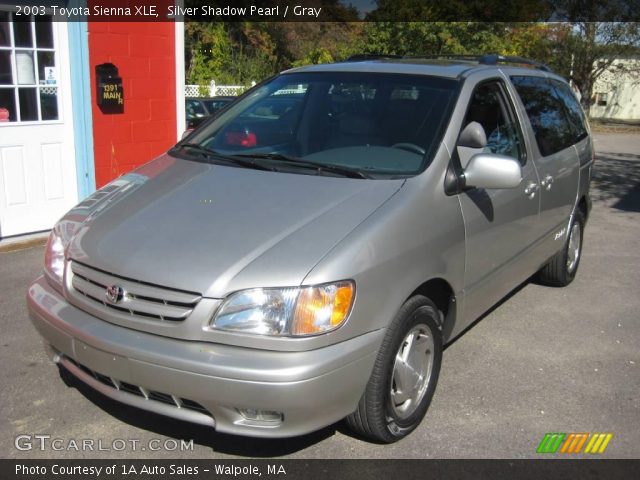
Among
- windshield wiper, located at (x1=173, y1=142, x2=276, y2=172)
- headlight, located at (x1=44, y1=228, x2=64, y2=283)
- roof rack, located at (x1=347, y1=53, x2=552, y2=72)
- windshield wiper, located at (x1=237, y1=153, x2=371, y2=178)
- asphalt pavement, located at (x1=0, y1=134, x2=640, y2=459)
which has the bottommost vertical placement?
asphalt pavement, located at (x1=0, y1=134, x2=640, y2=459)

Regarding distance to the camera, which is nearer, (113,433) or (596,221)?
(113,433)

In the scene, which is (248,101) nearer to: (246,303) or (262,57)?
(246,303)

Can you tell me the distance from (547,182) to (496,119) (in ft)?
2.52

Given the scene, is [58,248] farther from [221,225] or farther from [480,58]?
[480,58]

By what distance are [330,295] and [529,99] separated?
9.08ft

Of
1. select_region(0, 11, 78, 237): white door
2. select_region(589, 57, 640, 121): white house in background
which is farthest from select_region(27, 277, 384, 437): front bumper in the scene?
select_region(589, 57, 640, 121): white house in background

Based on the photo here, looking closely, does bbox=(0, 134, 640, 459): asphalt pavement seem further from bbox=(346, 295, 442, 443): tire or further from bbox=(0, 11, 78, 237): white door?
bbox=(0, 11, 78, 237): white door

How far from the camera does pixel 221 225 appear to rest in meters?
2.98

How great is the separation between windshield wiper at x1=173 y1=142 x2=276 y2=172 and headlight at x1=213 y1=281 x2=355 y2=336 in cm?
109

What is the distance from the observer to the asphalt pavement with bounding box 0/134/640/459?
3.21 meters

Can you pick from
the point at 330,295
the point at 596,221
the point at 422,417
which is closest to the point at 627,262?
the point at 596,221

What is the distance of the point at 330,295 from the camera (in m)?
2.66
